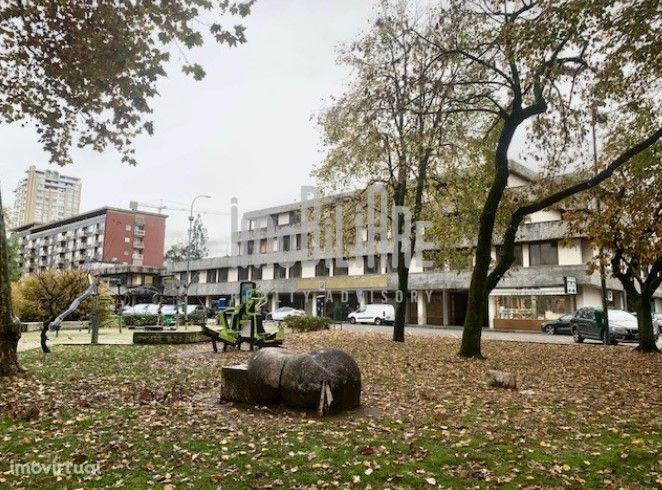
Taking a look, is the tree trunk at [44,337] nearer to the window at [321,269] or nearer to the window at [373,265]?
the window at [373,265]

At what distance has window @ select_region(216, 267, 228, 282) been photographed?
71.1 metres

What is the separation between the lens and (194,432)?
695 cm

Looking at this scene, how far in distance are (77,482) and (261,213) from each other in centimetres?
6606

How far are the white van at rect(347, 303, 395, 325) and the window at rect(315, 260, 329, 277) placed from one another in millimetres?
12174

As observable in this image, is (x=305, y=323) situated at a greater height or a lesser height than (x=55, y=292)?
lesser

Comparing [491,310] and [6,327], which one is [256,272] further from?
[6,327]

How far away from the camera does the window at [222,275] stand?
71125 mm

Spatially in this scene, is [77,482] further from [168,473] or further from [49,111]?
[49,111]

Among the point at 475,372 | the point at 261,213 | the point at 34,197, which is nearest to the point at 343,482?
the point at 475,372

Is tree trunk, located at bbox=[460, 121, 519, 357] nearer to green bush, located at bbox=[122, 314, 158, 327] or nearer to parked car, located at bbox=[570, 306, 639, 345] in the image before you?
parked car, located at bbox=[570, 306, 639, 345]

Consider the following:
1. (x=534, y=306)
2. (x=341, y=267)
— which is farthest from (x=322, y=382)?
(x=341, y=267)

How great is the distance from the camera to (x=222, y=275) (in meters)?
71.6

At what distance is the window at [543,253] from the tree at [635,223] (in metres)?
19.4

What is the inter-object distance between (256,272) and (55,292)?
35893 mm
